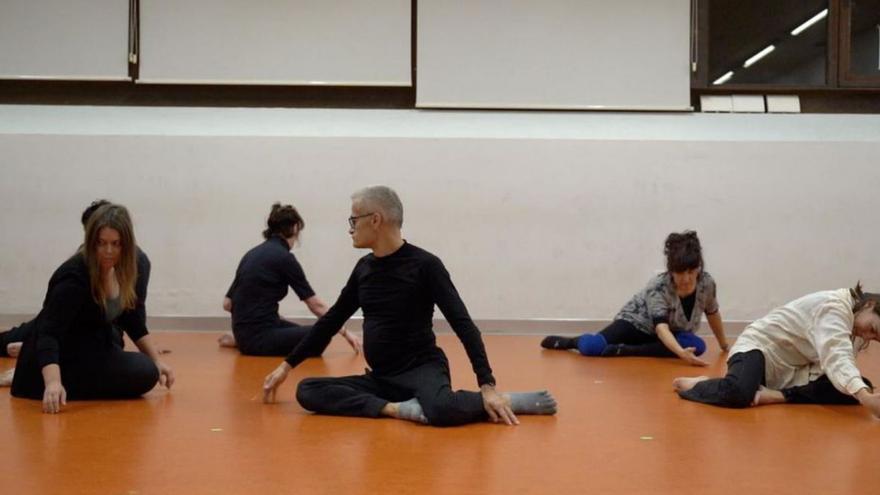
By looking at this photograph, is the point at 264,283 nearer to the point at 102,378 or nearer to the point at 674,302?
the point at 102,378

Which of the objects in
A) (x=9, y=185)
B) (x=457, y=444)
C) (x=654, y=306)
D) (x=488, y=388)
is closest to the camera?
(x=457, y=444)

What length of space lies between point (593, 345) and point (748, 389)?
104 inches

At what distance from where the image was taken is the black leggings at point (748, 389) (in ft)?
17.9

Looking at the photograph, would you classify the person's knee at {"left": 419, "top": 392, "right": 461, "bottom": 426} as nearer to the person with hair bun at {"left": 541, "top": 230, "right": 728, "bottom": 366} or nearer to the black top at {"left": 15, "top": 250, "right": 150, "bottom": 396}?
the black top at {"left": 15, "top": 250, "right": 150, "bottom": 396}

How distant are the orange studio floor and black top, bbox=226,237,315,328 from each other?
157 centimetres

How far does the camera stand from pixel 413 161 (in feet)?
34.8

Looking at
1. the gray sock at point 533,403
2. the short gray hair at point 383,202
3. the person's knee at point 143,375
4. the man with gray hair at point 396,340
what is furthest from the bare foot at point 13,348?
the gray sock at point 533,403

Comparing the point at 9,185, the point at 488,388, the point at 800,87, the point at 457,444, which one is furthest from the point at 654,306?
the point at 9,185

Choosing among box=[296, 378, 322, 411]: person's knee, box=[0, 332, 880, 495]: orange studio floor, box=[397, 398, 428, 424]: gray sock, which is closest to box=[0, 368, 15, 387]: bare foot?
box=[0, 332, 880, 495]: orange studio floor

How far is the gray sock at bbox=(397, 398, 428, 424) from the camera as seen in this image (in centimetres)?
491

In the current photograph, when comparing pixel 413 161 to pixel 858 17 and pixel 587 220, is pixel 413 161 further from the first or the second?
pixel 858 17

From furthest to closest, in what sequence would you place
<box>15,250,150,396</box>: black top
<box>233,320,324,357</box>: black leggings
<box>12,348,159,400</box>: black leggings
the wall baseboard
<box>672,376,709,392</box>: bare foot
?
the wall baseboard, <box>233,320,324,357</box>: black leggings, <box>672,376,709,392</box>: bare foot, <box>12,348,159,400</box>: black leggings, <box>15,250,150,396</box>: black top

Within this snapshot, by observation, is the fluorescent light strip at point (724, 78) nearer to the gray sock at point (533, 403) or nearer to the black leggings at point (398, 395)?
the gray sock at point (533, 403)

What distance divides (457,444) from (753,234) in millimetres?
7016
